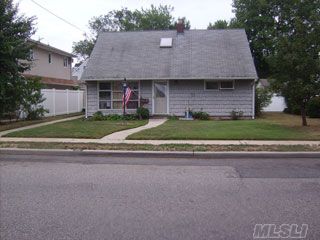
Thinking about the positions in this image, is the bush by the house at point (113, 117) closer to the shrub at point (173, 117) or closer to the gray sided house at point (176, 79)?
the gray sided house at point (176, 79)

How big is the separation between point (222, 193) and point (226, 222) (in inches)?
62.9

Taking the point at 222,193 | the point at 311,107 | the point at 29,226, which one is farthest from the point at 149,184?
the point at 311,107

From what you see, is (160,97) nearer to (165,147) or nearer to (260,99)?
(260,99)

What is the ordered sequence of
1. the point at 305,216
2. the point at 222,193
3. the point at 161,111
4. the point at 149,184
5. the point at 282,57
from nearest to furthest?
the point at 305,216 < the point at 222,193 < the point at 149,184 < the point at 282,57 < the point at 161,111

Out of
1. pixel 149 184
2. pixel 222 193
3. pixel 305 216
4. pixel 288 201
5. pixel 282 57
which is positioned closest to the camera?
pixel 305 216

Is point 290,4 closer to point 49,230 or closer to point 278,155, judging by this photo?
point 278,155

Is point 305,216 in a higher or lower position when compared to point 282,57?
lower

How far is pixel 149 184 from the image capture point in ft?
25.8

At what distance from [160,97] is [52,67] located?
1426 centimetres

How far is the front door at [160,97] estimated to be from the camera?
2441 cm

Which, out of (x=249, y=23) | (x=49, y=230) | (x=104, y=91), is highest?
(x=249, y=23)

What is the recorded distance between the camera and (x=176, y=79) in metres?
23.6

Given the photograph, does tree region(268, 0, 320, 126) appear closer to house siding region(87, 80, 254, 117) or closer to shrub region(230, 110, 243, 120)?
shrub region(230, 110, 243, 120)
